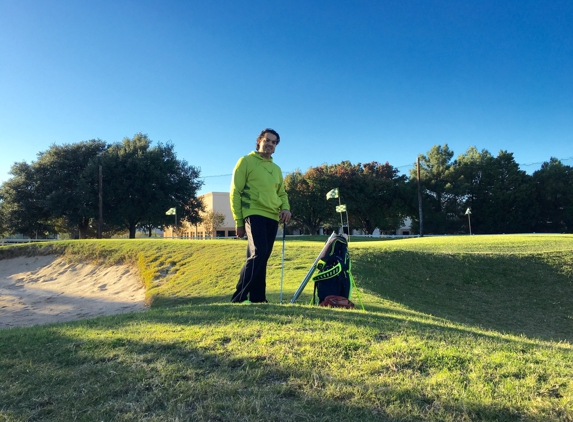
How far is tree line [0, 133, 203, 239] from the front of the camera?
30297 mm

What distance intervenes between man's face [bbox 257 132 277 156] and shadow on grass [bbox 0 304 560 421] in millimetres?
2332

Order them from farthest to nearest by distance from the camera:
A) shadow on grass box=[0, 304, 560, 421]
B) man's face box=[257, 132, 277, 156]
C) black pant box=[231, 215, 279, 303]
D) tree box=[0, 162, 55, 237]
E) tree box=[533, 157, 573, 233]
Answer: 1. tree box=[533, 157, 573, 233]
2. tree box=[0, 162, 55, 237]
3. man's face box=[257, 132, 277, 156]
4. black pant box=[231, 215, 279, 303]
5. shadow on grass box=[0, 304, 560, 421]

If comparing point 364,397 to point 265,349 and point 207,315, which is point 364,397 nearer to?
point 265,349

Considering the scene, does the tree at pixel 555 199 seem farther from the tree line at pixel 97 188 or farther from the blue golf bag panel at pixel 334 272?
the blue golf bag panel at pixel 334 272

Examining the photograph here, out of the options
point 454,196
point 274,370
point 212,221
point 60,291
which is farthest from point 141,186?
point 454,196

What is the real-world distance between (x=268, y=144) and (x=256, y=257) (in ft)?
4.75

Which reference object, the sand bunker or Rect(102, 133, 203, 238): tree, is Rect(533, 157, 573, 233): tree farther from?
the sand bunker

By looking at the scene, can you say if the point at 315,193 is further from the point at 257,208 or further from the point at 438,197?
the point at 257,208

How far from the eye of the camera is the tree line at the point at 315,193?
30719 mm

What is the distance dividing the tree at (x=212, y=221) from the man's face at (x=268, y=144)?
166 feet

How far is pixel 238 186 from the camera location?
15.2 ft

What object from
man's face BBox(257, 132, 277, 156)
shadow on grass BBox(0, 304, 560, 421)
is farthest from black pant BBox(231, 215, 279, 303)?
shadow on grass BBox(0, 304, 560, 421)

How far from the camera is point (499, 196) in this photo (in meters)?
41.3

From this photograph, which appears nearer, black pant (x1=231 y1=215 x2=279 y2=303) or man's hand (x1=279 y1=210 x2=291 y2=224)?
black pant (x1=231 y1=215 x2=279 y2=303)
